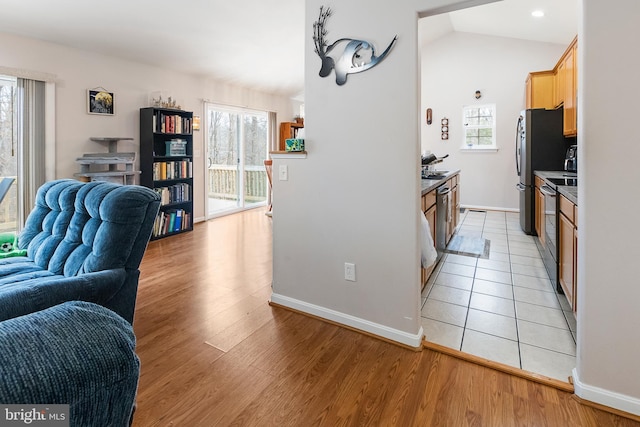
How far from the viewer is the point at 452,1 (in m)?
1.81

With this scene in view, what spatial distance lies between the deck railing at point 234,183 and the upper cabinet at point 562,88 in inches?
196

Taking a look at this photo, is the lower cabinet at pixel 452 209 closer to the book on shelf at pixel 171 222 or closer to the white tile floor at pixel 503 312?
the white tile floor at pixel 503 312

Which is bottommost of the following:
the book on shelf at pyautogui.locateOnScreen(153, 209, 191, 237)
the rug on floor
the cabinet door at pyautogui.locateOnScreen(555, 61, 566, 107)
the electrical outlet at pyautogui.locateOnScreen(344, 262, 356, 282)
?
the rug on floor

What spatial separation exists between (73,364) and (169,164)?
494cm

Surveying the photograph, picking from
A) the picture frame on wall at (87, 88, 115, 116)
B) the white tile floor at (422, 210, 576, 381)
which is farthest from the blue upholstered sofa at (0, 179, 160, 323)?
the picture frame on wall at (87, 88, 115, 116)

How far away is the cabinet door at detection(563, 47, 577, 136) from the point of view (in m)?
3.64

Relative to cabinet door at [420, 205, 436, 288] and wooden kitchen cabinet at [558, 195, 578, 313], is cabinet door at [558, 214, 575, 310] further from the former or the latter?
cabinet door at [420, 205, 436, 288]

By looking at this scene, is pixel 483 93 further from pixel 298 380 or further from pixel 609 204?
pixel 298 380

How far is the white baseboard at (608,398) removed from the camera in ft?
5.01

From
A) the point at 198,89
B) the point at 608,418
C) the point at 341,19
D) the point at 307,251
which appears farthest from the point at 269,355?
the point at 198,89

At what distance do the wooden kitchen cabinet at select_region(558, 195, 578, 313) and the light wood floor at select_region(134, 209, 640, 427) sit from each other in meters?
0.87

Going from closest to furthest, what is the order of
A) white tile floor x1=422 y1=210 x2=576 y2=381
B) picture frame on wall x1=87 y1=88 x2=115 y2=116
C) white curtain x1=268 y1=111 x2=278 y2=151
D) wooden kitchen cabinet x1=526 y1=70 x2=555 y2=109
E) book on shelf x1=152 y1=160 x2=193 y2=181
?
white tile floor x1=422 y1=210 x2=576 y2=381
picture frame on wall x1=87 y1=88 x2=115 y2=116
book on shelf x1=152 y1=160 x2=193 y2=181
wooden kitchen cabinet x1=526 y1=70 x2=555 y2=109
white curtain x1=268 y1=111 x2=278 y2=151

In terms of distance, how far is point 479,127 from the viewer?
22.7ft

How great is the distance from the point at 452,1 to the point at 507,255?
296 centimetres
